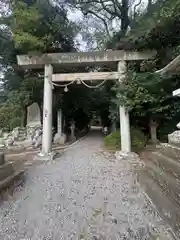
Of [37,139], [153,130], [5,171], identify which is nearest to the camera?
[5,171]

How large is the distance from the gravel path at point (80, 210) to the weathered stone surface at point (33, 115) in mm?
6704

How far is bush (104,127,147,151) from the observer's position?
761 cm

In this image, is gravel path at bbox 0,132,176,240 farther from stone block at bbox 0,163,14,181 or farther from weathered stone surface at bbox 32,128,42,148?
weathered stone surface at bbox 32,128,42,148

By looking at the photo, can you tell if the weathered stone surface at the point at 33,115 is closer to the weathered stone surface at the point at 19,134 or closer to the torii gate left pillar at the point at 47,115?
the weathered stone surface at the point at 19,134

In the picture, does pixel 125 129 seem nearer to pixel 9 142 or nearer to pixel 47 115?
pixel 47 115

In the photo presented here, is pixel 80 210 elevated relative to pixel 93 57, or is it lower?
lower

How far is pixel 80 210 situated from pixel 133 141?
502 cm

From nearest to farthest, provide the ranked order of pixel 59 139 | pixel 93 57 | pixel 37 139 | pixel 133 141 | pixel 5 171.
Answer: pixel 5 171
pixel 93 57
pixel 133 141
pixel 37 139
pixel 59 139

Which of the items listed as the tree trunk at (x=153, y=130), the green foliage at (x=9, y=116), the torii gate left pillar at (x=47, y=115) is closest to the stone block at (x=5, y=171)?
the torii gate left pillar at (x=47, y=115)

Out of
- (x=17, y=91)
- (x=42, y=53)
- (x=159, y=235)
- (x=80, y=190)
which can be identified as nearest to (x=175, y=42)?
(x=42, y=53)

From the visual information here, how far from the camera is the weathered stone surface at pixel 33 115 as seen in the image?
450 inches

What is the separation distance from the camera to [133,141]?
7656 millimetres

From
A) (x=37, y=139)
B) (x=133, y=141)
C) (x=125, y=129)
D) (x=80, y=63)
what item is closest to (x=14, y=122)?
(x=37, y=139)

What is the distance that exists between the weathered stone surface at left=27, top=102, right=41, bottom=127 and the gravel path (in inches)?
264
